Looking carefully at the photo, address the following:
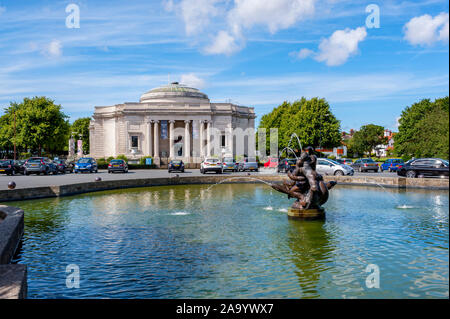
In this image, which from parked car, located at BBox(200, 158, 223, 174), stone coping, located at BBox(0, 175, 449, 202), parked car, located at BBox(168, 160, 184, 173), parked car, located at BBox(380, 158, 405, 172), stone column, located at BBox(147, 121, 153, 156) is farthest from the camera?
stone column, located at BBox(147, 121, 153, 156)

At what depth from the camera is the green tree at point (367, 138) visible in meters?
118

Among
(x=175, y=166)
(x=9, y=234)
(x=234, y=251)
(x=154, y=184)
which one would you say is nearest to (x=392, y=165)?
(x=175, y=166)

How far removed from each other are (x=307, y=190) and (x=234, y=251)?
4878 mm

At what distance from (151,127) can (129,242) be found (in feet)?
250

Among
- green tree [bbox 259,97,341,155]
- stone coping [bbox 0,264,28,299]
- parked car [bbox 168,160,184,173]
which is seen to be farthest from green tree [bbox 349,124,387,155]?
stone coping [bbox 0,264,28,299]

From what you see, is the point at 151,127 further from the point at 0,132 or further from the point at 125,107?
the point at 0,132

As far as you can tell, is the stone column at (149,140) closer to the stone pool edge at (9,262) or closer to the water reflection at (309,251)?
the stone pool edge at (9,262)

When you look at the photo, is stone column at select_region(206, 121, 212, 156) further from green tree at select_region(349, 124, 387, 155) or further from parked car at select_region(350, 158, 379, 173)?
green tree at select_region(349, 124, 387, 155)

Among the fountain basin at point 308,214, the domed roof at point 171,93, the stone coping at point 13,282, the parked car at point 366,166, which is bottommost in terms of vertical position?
the fountain basin at point 308,214

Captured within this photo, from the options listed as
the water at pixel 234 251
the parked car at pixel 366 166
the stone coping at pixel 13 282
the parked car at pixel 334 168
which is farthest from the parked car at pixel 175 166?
the stone coping at pixel 13 282

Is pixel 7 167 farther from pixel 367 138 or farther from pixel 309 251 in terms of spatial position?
pixel 367 138

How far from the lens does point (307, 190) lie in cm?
1312

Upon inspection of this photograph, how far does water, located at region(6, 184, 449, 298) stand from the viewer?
648 centimetres

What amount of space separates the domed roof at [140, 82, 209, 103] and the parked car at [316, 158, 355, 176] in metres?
57.8
